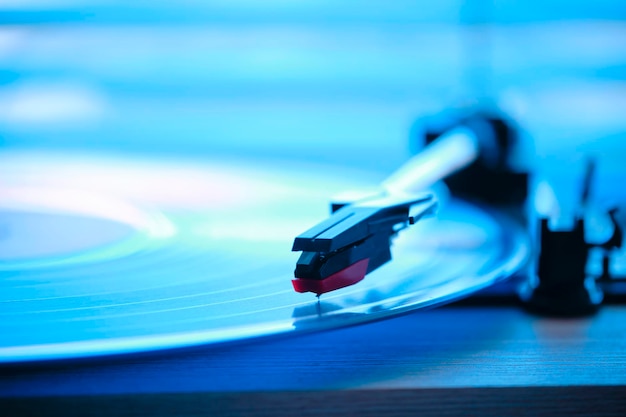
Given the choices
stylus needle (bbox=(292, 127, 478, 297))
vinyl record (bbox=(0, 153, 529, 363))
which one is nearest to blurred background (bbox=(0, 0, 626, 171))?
vinyl record (bbox=(0, 153, 529, 363))

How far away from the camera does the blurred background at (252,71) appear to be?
1037mm

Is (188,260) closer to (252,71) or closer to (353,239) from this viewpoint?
(353,239)

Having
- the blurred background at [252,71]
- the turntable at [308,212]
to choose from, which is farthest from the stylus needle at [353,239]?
the blurred background at [252,71]

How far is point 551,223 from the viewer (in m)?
0.49

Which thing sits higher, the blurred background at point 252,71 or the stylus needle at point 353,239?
the blurred background at point 252,71

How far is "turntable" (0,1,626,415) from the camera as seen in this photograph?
352 mm

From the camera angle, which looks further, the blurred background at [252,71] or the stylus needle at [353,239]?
the blurred background at [252,71]

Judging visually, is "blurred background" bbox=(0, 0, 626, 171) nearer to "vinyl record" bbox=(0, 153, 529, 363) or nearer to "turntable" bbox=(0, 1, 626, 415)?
"turntable" bbox=(0, 1, 626, 415)

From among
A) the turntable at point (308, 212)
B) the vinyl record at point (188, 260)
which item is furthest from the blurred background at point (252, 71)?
the vinyl record at point (188, 260)

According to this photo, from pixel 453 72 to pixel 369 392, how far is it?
2.63 ft

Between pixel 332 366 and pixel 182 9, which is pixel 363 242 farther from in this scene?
pixel 182 9

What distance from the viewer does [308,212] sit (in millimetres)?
637

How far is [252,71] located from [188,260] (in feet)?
2.16

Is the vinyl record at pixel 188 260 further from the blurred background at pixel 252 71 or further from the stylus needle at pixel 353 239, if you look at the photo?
the blurred background at pixel 252 71
